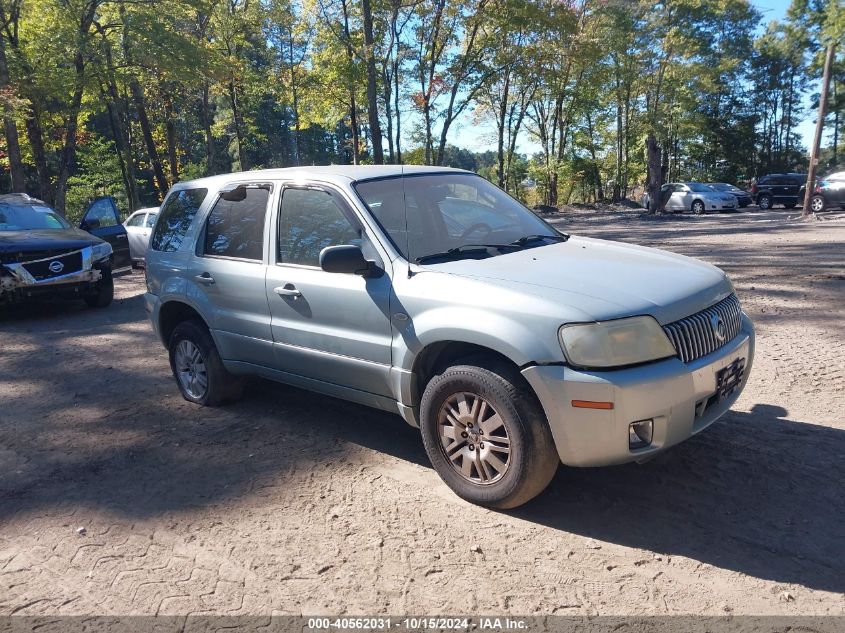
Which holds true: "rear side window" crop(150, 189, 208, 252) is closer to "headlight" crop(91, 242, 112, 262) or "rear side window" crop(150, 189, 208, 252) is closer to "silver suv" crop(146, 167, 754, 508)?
"silver suv" crop(146, 167, 754, 508)

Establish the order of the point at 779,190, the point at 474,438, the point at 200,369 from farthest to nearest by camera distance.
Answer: the point at 779,190
the point at 200,369
the point at 474,438

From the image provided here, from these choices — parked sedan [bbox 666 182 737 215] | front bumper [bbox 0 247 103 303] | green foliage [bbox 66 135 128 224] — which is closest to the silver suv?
front bumper [bbox 0 247 103 303]

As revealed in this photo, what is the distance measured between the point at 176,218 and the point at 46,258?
5082 mm

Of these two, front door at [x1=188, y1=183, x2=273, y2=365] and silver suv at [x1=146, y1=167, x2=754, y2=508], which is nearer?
silver suv at [x1=146, y1=167, x2=754, y2=508]

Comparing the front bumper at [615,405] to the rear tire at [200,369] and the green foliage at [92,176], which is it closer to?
the rear tire at [200,369]

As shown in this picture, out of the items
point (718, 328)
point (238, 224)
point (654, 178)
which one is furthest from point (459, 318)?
point (654, 178)

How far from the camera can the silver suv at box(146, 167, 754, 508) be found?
3223 mm

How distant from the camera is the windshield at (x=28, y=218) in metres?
10.3

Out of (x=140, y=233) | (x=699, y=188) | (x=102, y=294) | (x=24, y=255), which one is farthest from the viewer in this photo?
(x=699, y=188)

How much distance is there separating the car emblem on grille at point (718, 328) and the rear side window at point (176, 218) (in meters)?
3.89

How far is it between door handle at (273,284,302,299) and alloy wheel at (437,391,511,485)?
1345 mm

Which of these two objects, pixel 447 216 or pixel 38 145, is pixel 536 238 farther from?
pixel 38 145

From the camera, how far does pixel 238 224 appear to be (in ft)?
16.4

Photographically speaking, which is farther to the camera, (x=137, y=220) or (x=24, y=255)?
(x=137, y=220)
